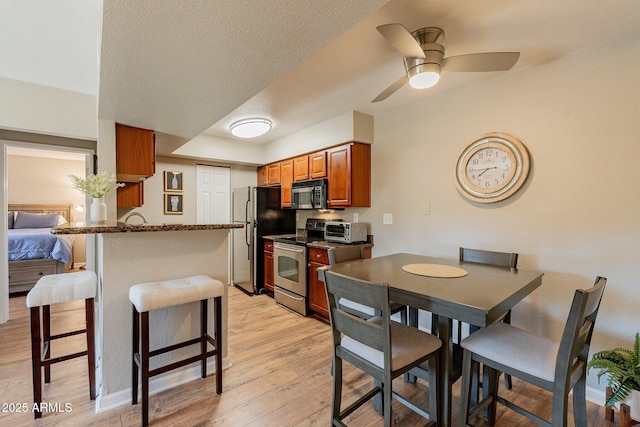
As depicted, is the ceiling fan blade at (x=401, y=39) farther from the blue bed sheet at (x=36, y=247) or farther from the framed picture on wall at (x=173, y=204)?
the blue bed sheet at (x=36, y=247)

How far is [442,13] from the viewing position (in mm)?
1590

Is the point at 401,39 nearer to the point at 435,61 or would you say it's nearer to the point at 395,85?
the point at 435,61

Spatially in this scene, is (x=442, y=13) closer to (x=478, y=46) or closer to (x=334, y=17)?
(x=478, y=46)

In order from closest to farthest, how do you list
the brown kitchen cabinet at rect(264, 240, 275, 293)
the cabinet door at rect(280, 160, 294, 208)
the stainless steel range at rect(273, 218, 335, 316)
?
1. the stainless steel range at rect(273, 218, 335, 316)
2. the brown kitchen cabinet at rect(264, 240, 275, 293)
3. the cabinet door at rect(280, 160, 294, 208)

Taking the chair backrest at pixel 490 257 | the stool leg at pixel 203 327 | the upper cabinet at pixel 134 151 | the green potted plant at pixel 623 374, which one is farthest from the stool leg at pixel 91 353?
the green potted plant at pixel 623 374

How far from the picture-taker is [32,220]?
5520mm

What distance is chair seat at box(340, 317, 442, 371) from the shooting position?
1.37 metres

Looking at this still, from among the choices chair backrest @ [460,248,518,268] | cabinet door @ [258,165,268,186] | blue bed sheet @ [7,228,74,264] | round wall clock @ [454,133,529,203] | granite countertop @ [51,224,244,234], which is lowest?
blue bed sheet @ [7,228,74,264]

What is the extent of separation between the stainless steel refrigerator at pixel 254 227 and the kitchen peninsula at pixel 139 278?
2.01 metres

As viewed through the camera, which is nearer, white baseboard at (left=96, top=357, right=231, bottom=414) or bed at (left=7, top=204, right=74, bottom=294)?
white baseboard at (left=96, top=357, right=231, bottom=414)

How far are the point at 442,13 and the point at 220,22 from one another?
1.27 meters

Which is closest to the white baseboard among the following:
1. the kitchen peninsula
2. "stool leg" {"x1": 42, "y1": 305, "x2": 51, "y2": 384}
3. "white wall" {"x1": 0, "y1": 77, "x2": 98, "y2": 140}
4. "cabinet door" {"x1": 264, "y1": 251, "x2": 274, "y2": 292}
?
the kitchen peninsula

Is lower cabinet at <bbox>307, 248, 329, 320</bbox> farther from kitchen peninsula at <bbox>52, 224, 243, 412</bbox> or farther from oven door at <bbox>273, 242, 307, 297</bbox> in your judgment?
kitchen peninsula at <bbox>52, 224, 243, 412</bbox>

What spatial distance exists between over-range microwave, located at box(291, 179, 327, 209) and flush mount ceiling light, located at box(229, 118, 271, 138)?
38.4 inches
